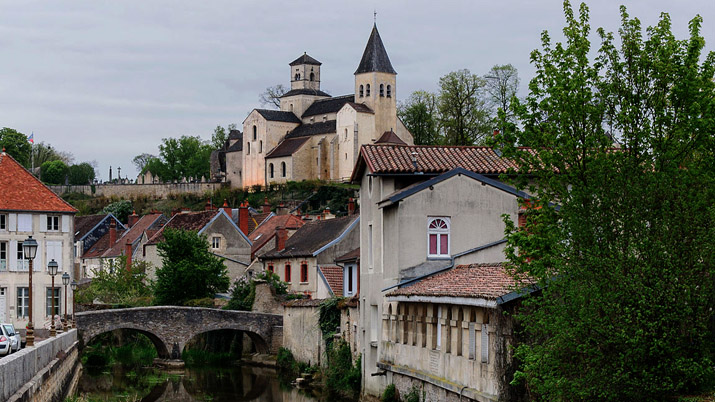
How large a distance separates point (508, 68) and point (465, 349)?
7379 cm

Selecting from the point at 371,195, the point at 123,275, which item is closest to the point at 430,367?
the point at 371,195

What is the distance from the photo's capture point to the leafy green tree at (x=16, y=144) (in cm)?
13625

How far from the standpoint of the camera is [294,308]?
4453 centimetres

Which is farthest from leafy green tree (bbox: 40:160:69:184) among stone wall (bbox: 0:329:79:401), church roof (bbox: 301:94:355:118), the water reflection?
stone wall (bbox: 0:329:79:401)

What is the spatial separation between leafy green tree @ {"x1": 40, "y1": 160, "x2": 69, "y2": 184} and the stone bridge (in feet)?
320

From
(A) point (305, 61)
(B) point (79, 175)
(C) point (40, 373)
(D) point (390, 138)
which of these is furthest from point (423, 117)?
(C) point (40, 373)

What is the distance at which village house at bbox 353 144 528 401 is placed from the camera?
25.0 meters

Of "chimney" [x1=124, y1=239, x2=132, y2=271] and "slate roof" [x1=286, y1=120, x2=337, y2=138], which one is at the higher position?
"slate roof" [x1=286, y1=120, x2=337, y2=138]

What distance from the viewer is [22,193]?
50.0 m

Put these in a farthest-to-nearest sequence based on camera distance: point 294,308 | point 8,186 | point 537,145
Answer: point 8,186 → point 294,308 → point 537,145

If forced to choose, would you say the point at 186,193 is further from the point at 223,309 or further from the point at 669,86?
the point at 669,86

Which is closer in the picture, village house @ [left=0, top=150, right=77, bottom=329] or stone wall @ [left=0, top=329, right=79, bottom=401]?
stone wall @ [left=0, top=329, right=79, bottom=401]

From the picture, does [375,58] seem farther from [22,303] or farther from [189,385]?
[189,385]

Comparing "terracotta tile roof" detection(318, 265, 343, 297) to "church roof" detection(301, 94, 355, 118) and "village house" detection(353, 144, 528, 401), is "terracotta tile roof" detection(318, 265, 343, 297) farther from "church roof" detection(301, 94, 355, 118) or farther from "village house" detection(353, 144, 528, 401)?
"church roof" detection(301, 94, 355, 118)
